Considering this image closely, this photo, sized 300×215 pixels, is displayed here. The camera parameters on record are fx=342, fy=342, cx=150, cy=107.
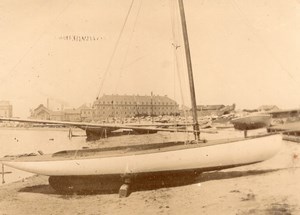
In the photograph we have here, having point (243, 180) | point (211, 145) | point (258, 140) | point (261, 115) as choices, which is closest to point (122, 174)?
point (211, 145)

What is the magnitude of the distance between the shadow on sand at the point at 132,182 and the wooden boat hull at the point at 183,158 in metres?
0.27

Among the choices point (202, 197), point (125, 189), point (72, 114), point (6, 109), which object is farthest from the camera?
point (72, 114)

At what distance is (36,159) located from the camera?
10055 mm

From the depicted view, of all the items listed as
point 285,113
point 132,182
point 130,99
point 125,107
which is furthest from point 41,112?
point 132,182

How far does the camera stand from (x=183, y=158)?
29.2 feet

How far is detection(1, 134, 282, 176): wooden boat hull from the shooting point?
29.2 ft

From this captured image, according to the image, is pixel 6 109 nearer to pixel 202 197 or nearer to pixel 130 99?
pixel 130 99

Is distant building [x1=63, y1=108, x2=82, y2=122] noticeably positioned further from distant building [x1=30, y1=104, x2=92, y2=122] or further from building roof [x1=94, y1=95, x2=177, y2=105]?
building roof [x1=94, y1=95, x2=177, y2=105]

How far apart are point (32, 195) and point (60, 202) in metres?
1.33

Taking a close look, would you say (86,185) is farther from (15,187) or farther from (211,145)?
(211,145)

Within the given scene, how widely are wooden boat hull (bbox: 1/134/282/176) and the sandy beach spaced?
1.47ft

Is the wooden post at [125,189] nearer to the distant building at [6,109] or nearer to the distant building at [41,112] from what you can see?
the distant building at [6,109]

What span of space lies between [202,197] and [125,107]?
76169 mm

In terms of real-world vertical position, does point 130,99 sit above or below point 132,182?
above
